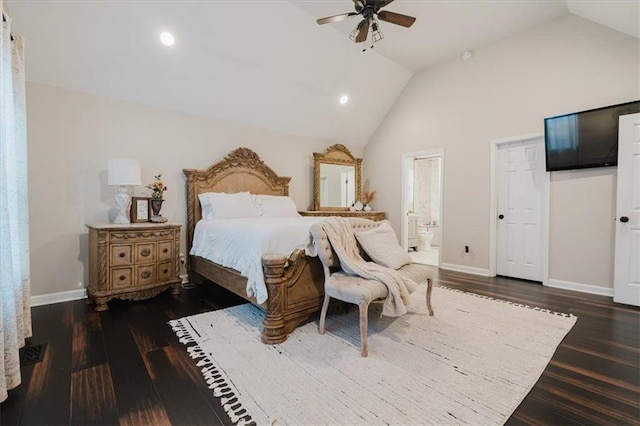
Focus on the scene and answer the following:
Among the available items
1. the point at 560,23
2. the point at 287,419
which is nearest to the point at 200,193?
the point at 287,419

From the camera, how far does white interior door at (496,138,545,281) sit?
4.08 metres

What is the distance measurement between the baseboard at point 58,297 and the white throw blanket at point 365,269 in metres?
3.10

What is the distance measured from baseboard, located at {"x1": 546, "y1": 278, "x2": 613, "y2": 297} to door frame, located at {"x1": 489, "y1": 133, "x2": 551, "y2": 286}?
8 cm

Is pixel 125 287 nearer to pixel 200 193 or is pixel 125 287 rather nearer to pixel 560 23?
pixel 200 193

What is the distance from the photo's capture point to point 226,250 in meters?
2.97

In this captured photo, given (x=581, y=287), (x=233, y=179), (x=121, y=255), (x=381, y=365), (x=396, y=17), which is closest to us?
(x=381, y=365)

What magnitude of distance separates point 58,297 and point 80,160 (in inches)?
62.1

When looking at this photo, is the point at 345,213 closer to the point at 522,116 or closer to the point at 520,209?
the point at 520,209

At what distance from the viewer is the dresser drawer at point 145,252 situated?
319cm

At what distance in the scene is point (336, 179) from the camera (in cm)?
588

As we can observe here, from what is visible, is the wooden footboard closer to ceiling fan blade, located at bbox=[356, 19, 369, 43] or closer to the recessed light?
ceiling fan blade, located at bbox=[356, 19, 369, 43]

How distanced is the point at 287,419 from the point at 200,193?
3364 mm

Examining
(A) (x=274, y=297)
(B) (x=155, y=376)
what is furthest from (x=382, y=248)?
(B) (x=155, y=376)

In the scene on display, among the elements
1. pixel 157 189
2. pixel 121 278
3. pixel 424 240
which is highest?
pixel 157 189
